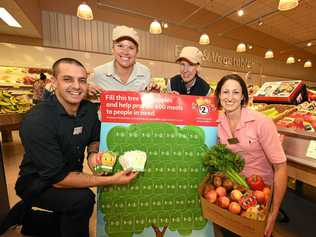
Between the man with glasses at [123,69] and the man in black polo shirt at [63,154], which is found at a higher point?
the man with glasses at [123,69]

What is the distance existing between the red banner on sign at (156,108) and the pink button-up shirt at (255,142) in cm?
23

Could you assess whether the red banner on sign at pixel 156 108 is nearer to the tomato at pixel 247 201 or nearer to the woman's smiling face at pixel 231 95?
the woman's smiling face at pixel 231 95

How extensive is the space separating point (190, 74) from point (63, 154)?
5.12 feet

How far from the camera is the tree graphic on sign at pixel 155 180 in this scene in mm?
1646

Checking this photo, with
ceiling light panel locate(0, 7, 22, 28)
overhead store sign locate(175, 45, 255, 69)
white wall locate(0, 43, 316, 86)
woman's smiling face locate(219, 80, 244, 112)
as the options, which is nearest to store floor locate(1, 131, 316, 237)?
woman's smiling face locate(219, 80, 244, 112)

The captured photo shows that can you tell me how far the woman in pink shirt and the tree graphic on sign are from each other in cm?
26

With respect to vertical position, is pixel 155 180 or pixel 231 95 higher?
pixel 231 95

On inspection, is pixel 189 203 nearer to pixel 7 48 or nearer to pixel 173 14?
pixel 7 48

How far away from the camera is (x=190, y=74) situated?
2.42 metres

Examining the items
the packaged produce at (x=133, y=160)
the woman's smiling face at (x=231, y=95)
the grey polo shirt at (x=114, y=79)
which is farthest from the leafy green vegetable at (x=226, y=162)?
the grey polo shirt at (x=114, y=79)

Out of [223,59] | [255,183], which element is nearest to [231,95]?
[255,183]

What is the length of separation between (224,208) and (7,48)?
8.00 metres

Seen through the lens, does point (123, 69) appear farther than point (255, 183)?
Yes

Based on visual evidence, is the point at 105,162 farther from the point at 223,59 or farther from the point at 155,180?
the point at 223,59
